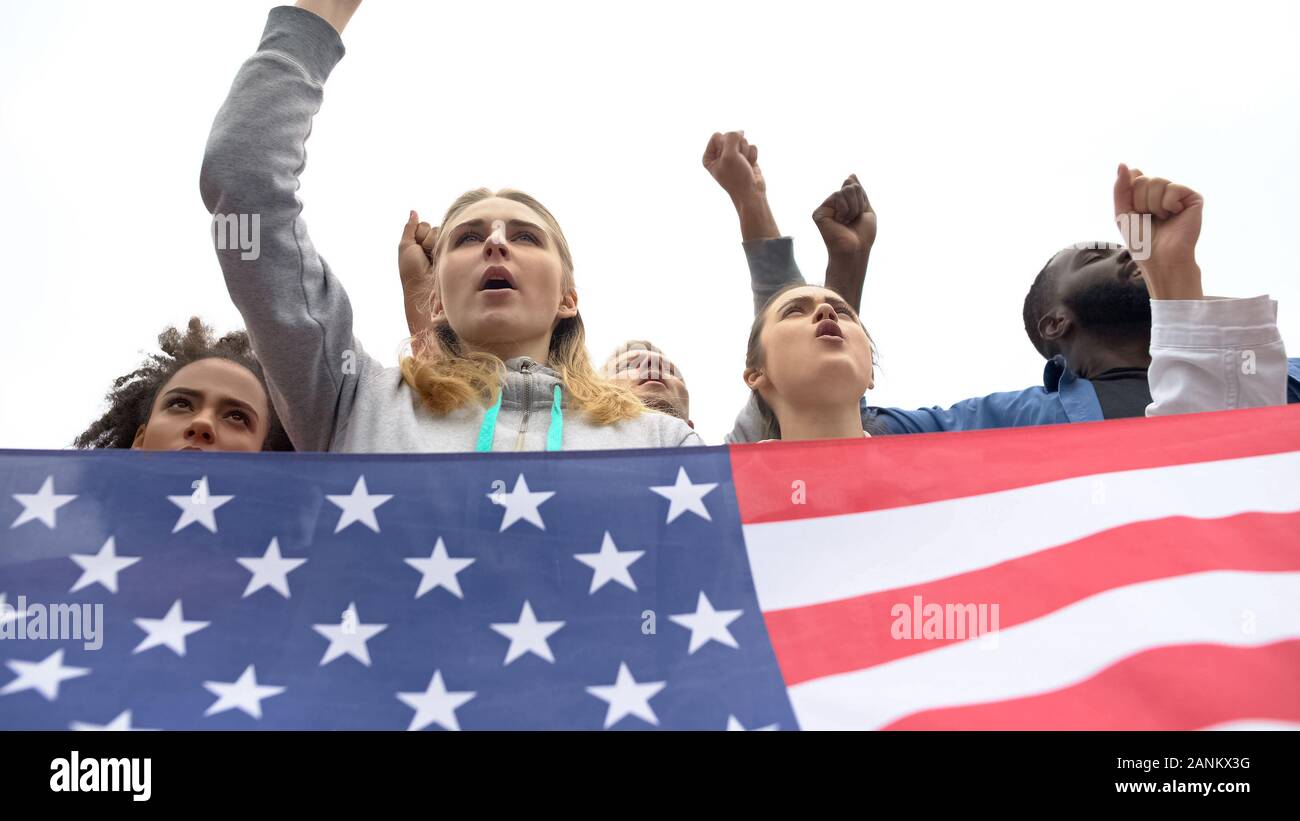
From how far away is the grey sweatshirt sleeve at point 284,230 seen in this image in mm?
3414

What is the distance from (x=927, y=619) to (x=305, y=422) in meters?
1.86

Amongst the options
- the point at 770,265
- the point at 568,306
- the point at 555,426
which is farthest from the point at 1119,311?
the point at 555,426

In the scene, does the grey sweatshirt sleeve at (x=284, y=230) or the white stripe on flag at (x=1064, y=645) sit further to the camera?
the grey sweatshirt sleeve at (x=284, y=230)

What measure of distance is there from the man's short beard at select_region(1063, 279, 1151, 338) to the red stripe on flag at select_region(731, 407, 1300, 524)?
153 centimetres

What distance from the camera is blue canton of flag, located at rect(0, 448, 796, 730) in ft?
9.04

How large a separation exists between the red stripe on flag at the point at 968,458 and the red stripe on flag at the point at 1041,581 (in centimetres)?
25

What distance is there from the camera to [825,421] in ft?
13.4

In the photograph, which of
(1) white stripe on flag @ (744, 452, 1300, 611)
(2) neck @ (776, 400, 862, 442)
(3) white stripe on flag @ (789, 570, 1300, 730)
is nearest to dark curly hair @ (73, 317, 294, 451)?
(2) neck @ (776, 400, 862, 442)

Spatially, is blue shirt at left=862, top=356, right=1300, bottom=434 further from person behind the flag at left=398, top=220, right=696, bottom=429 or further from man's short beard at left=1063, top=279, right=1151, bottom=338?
person behind the flag at left=398, top=220, right=696, bottom=429

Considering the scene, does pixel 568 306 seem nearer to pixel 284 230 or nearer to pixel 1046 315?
pixel 284 230

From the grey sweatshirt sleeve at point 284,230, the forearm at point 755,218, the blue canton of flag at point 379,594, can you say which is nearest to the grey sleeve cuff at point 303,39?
the grey sweatshirt sleeve at point 284,230

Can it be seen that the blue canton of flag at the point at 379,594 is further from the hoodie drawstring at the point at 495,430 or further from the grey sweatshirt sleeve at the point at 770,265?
the grey sweatshirt sleeve at the point at 770,265

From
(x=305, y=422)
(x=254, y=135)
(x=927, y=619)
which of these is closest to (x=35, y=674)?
(x=305, y=422)
